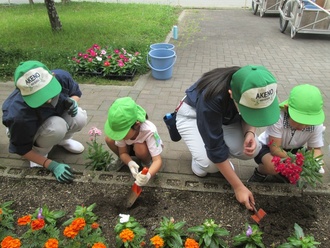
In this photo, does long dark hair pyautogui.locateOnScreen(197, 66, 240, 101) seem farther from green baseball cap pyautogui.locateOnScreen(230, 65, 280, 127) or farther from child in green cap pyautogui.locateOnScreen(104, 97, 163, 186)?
child in green cap pyautogui.locateOnScreen(104, 97, 163, 186)

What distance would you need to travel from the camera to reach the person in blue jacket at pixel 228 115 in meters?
1.49

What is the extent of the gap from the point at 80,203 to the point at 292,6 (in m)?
6.72

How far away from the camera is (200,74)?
4.61m

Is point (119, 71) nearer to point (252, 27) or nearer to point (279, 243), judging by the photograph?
point (279, 243)

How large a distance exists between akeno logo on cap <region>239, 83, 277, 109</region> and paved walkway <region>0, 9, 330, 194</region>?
0.78 m

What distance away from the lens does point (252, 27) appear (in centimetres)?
782

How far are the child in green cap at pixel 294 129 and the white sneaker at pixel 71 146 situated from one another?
148 cm

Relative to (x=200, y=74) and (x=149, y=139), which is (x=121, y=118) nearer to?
(x=149, y=139)

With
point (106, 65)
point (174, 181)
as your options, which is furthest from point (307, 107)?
point (106, 65)

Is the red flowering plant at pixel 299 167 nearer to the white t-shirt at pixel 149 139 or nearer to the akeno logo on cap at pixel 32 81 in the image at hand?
the white t-shirt at pixel 149 139

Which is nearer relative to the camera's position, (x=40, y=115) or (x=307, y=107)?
(x=307, y=107)

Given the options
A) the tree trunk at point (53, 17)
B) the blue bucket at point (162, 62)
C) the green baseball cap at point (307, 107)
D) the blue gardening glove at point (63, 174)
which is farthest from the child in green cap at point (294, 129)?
the tree trunk at point (53, 17)

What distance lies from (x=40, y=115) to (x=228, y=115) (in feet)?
4.32

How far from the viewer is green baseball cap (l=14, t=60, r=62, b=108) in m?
1.80
